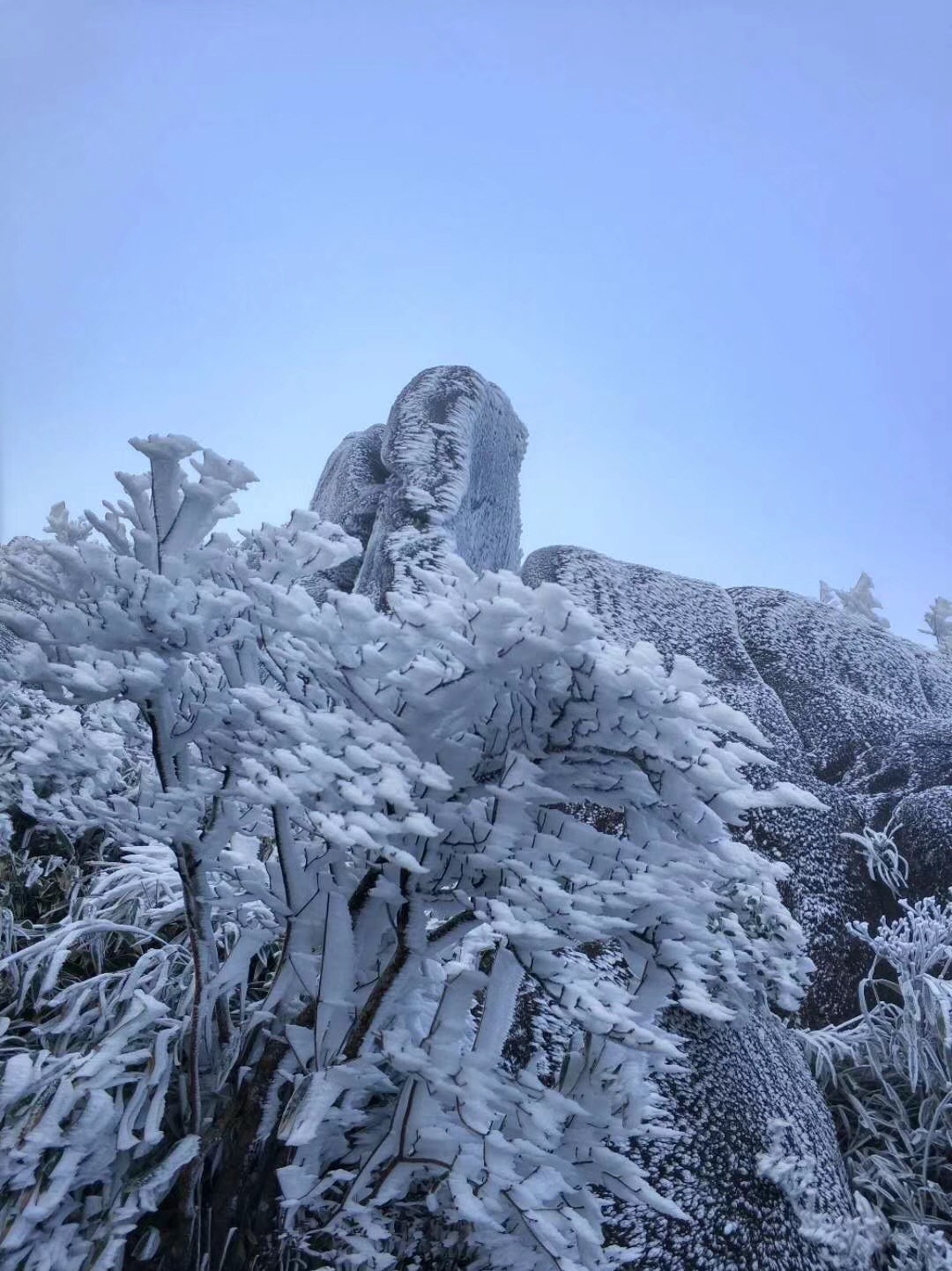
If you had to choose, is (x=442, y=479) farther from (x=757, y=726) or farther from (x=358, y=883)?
(x=358, y=883)

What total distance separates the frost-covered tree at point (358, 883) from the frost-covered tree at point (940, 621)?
4.66 metres

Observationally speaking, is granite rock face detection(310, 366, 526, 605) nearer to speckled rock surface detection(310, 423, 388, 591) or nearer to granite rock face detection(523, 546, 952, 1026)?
speckled rock surface detection(310, 423, 388, 591)

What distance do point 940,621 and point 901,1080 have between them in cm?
399

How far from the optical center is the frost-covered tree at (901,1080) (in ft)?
6.79

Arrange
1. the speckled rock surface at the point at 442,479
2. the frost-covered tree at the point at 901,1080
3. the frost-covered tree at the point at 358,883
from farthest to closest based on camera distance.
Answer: the speckled rock surface at the point at 442,479 < the frost-covered tree at the point at 901,1080 < the frost-covered tree at the point at 358,883

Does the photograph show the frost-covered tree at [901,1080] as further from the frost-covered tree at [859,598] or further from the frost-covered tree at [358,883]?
the frost-covered tree at [859,598]

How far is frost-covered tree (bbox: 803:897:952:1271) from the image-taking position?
2.07m

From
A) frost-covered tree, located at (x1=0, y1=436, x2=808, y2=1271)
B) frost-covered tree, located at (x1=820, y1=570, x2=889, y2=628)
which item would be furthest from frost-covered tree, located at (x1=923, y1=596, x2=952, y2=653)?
frost-covered tree, located at (x1=0, y1=436, x2=808, y2=1271)

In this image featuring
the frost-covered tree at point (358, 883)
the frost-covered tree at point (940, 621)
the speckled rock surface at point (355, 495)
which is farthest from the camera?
the frost-covered tree at point (940, 621)

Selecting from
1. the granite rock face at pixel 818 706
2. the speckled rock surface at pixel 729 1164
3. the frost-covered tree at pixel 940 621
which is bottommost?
the speckled rock surface at pixel 729 1164

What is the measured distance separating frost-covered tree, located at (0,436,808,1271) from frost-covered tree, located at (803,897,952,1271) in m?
0.95

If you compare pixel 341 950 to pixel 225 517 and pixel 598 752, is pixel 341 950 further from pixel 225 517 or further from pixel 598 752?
pixel 225 517

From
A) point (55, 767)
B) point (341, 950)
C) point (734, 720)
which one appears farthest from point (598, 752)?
point (55, 767)

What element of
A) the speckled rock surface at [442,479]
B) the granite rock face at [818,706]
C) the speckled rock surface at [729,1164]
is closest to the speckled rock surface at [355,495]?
the speckled rock surface at [442,479]
